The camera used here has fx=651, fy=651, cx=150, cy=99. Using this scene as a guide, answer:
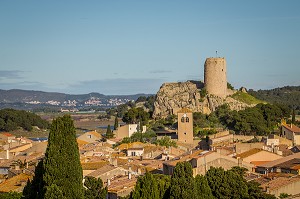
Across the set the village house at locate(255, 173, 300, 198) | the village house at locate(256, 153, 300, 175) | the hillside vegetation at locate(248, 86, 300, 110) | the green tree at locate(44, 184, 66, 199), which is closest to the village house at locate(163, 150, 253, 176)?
the village house at locate(256, 153, 300, 175)

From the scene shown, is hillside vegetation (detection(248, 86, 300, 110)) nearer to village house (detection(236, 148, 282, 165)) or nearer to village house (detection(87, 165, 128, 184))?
village house (detection(236, 148, 282, 165))

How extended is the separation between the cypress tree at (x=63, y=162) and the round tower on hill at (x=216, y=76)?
184ft

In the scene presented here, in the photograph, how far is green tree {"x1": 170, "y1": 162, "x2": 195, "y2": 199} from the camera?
25203mm

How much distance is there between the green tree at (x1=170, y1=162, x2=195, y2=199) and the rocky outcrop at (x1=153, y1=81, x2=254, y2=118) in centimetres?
5291

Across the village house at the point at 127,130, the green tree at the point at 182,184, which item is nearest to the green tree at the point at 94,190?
the green tree at the point at 182,184

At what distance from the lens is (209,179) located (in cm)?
2906

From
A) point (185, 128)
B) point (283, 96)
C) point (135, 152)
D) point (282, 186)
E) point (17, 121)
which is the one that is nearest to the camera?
point (282, 186)

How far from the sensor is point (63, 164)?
25.3 m

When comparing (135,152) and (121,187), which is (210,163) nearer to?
(121,187)

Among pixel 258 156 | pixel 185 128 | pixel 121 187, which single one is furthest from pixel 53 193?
pixel 185 128

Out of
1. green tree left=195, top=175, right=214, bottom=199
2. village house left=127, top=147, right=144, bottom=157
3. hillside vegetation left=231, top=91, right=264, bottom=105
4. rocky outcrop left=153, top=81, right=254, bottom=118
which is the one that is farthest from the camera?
hillside vegetation left=231, top=91, right=264, bottom=105

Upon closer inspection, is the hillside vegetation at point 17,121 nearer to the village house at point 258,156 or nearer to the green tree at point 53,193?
the village house at point 258,156

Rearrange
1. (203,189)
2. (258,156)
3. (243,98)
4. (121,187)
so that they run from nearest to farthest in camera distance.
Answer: (203,189) → (121,187) → (258,156) → (243,98)

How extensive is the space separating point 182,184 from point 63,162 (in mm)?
4716
